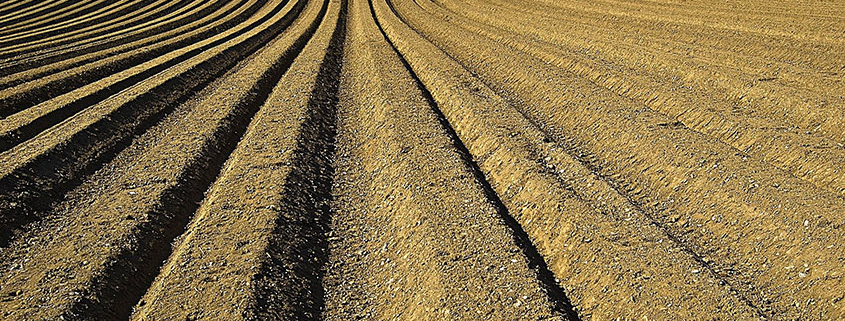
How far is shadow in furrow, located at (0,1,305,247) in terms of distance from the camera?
6.48 metres

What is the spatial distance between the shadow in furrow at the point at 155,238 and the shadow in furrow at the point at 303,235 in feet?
0.79

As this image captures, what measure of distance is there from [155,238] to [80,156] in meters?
2.71

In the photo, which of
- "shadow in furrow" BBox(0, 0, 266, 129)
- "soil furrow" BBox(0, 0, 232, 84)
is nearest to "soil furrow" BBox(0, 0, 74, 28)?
"soil furrow" BBox(0, 0, 232, 84)

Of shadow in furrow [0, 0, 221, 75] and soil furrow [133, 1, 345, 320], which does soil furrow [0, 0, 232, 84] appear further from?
soil furrow [133, 1, 345, 320]

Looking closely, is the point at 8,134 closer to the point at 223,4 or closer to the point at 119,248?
the point at 119,248

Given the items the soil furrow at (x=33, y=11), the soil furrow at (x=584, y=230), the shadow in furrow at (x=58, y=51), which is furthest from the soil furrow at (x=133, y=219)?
the soil furrow at (x=33, y=11)

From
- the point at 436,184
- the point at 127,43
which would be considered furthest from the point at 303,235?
the point at 127,43

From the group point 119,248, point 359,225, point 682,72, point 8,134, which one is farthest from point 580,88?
point 8,134

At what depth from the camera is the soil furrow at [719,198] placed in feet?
17.1

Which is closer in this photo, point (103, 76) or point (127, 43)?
point (103, 76)

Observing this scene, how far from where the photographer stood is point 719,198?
253 inches

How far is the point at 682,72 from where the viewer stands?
35.3 ft

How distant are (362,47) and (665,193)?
385 inches

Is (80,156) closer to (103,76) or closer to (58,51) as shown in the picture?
(103,76)
